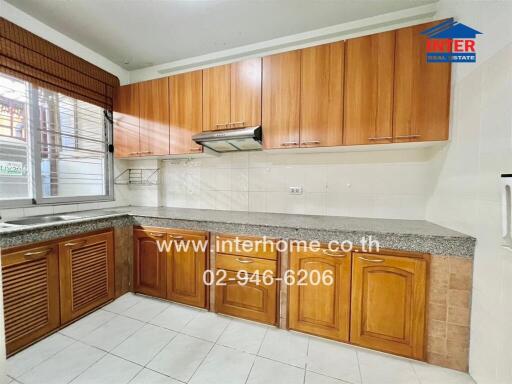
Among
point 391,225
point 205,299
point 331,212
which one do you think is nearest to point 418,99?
point 391,225

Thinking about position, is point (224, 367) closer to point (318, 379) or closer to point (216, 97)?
point (318, 379)

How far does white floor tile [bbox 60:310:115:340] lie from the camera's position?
61.4 inches

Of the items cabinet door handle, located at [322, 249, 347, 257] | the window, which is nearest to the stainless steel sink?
the window

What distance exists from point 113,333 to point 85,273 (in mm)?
556

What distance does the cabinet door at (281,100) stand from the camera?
1746 mm

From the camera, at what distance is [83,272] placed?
1742 millimetres

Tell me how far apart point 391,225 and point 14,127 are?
3097 millimetres

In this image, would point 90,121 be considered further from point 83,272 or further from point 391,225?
point 391,225

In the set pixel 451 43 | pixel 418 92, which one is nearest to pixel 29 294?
pixel 418 92

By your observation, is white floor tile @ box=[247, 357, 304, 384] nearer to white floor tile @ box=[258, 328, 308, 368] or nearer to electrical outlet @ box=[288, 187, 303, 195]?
white floor tile @ box=[258, 328, 308, 368]

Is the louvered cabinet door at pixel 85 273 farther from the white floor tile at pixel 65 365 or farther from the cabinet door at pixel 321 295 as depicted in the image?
the cabinet door at pixel 321 295

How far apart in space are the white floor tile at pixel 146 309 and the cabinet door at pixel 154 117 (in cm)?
148

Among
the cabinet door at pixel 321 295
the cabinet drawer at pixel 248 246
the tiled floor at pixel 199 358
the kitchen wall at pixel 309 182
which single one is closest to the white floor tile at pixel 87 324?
the tiled floor at pixel 199 358

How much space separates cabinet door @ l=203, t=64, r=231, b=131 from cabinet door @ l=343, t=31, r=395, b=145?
1.02 meters
